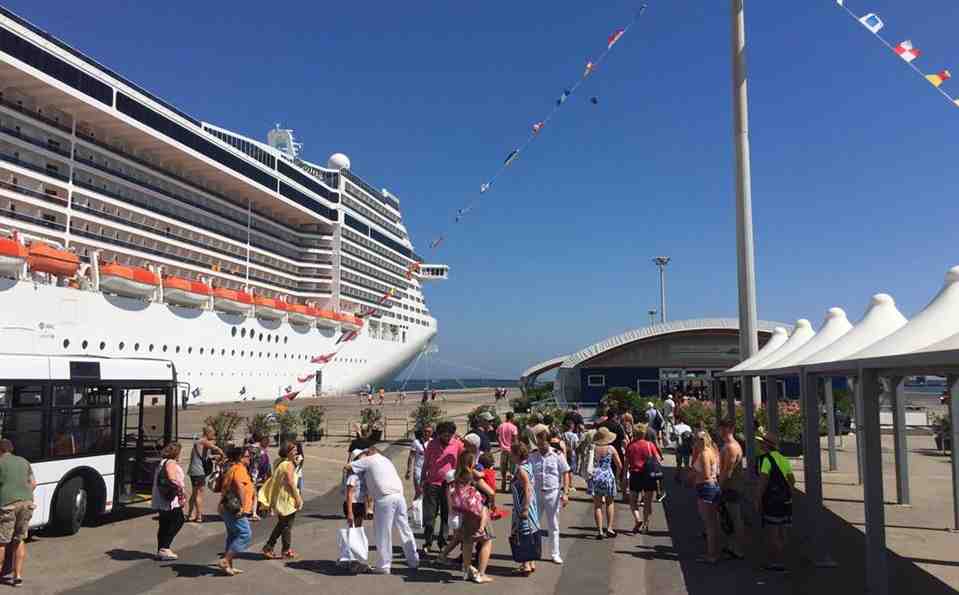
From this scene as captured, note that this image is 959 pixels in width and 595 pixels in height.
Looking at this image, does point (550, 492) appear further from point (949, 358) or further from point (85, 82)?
point (85, 82)

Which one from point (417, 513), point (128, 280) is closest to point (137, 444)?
point (417, 513)

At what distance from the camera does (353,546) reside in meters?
7.11

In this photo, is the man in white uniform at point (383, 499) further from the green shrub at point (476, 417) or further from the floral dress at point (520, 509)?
the green shrub at point (476, 417)

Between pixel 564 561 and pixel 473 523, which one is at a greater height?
pixel 473 523

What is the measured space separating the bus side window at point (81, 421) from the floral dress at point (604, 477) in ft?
22.7

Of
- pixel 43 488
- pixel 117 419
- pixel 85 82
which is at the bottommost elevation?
pixel 43 488

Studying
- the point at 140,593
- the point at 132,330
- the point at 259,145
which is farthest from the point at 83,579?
the point at 259,145

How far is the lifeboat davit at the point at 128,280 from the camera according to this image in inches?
1231

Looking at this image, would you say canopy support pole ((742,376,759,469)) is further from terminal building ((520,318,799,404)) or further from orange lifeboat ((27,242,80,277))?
orange lifeboat ((27,242,80,277))

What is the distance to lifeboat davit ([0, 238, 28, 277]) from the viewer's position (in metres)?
25.3

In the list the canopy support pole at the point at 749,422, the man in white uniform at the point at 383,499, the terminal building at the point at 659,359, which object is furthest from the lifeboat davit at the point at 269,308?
the man in white uniform at the point at 383,499

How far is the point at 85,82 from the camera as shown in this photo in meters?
33.0

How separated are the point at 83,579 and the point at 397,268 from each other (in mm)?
62235

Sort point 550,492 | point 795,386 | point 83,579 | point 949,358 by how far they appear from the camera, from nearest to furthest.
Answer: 1. point 949,358
2. point 83,579
3. point 550,492
4. point 795,386
